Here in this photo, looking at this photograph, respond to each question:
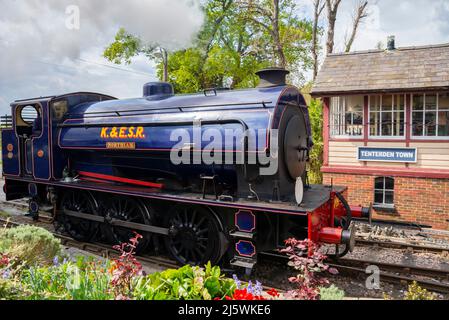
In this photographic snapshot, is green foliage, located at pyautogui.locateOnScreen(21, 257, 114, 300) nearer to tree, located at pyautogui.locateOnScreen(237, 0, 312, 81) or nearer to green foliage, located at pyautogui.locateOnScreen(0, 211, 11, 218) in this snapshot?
green foliage, located at pyautogui.locateOnScreen(0, 211, 11, 218)

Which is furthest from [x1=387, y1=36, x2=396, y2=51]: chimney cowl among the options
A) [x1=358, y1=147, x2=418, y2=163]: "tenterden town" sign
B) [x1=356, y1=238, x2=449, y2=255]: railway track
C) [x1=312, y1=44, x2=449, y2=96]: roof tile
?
[x1=356, y1=238, x2=449, y2=255]: railway track

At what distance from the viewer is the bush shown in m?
4.37

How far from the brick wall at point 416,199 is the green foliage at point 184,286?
25.7 feet

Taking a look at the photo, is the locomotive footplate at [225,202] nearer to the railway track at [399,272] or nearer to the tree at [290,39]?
the railway track at [399,272]

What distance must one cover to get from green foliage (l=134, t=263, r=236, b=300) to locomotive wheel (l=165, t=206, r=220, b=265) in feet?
7.55

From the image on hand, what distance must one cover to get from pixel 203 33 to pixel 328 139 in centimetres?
1143

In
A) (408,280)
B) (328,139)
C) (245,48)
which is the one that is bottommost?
(408,280)

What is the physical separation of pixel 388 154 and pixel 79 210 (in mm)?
7932

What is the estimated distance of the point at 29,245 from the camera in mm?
4645

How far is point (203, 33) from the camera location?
778 inches

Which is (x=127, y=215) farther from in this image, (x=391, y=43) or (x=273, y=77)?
(x=391, y=43)

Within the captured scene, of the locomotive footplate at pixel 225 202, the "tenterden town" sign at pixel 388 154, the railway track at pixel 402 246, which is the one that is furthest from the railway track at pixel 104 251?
the "tenterden town" sign at pixel 388 154
